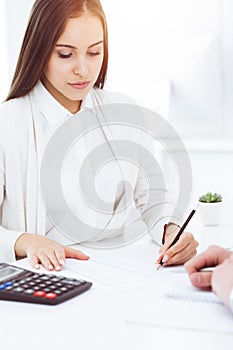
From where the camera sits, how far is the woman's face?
145 cm

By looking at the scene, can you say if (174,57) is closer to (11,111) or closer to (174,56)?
(174,56)

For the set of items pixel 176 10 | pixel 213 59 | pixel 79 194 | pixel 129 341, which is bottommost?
pixel 129 341

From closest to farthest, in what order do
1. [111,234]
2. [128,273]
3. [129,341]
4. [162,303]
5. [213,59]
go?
[129,341], [162,303], [128,273], [111,234], [213,59]

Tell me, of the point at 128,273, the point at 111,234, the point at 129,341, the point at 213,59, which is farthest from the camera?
the point at 213,59

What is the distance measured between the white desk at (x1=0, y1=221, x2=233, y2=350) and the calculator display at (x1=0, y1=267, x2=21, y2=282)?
82mm

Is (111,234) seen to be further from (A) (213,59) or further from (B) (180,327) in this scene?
(A) (213,59)

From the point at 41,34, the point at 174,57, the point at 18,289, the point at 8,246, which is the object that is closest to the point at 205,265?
the point at 18,289

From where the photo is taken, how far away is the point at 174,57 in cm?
304

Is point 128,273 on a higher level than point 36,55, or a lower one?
lower

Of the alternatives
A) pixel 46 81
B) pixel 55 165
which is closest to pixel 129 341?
pixel 55 165

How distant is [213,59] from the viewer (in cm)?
300

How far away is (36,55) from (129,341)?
0.83 m

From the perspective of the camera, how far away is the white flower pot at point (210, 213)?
5.37 ft

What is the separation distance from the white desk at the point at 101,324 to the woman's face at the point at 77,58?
1.75 feet
